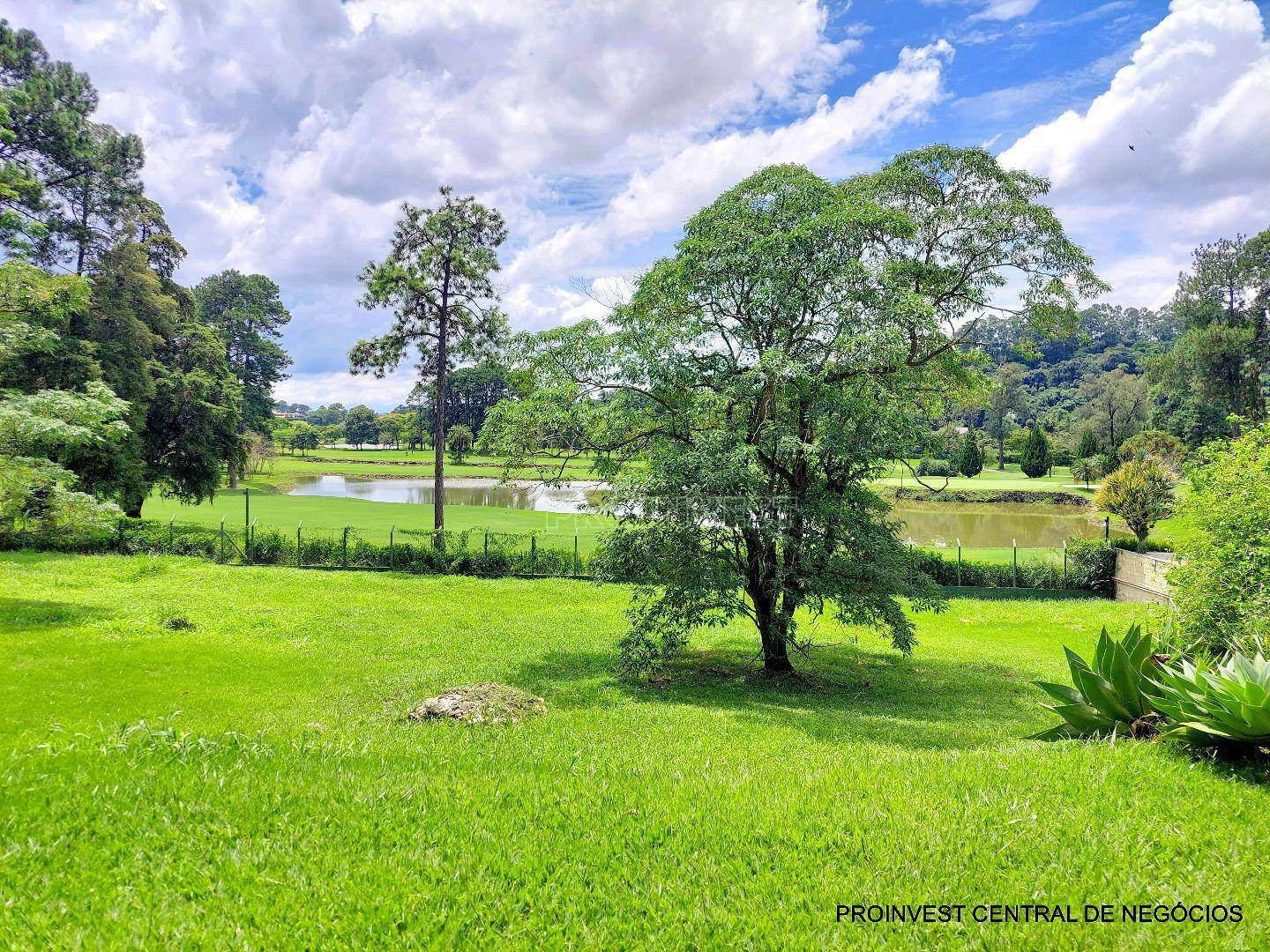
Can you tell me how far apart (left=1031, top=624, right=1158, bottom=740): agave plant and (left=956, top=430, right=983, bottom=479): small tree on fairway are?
202 ft

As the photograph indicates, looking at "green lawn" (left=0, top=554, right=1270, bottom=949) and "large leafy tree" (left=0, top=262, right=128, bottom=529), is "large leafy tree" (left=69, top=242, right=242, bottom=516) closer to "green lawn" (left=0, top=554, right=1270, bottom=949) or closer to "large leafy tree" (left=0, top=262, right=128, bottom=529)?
"large leafy tree" (left=0, top=262, right=128, bottom=529)

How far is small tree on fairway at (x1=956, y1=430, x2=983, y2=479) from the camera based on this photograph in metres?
60.7

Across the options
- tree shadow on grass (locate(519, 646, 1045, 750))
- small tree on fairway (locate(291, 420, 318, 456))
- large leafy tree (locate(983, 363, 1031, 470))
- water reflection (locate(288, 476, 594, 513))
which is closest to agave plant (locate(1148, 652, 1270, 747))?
tree shadow on grass (locate(519, 646, 1045, 750))

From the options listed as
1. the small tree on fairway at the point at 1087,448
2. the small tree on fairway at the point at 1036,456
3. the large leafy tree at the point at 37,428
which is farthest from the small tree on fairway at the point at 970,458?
the large leafy tree at the point at 37,428

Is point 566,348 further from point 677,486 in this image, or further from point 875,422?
point 875,422

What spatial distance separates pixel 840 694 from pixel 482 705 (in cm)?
606

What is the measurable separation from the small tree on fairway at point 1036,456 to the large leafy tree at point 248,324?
69.4 metres

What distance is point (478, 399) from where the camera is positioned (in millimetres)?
95438

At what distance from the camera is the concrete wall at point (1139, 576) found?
19891 mm

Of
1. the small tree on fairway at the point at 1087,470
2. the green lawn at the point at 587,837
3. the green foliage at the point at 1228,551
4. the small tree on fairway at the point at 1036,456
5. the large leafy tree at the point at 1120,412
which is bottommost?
the green lawn at the point at 587,837

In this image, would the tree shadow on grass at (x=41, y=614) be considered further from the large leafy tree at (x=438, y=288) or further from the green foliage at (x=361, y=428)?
the green foliage at (x=361, y=428)

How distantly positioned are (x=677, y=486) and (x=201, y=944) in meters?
7.90

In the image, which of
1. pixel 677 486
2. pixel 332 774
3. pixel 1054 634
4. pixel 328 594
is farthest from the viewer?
pixel 328 594

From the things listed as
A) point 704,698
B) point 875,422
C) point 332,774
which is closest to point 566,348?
point 875,422
